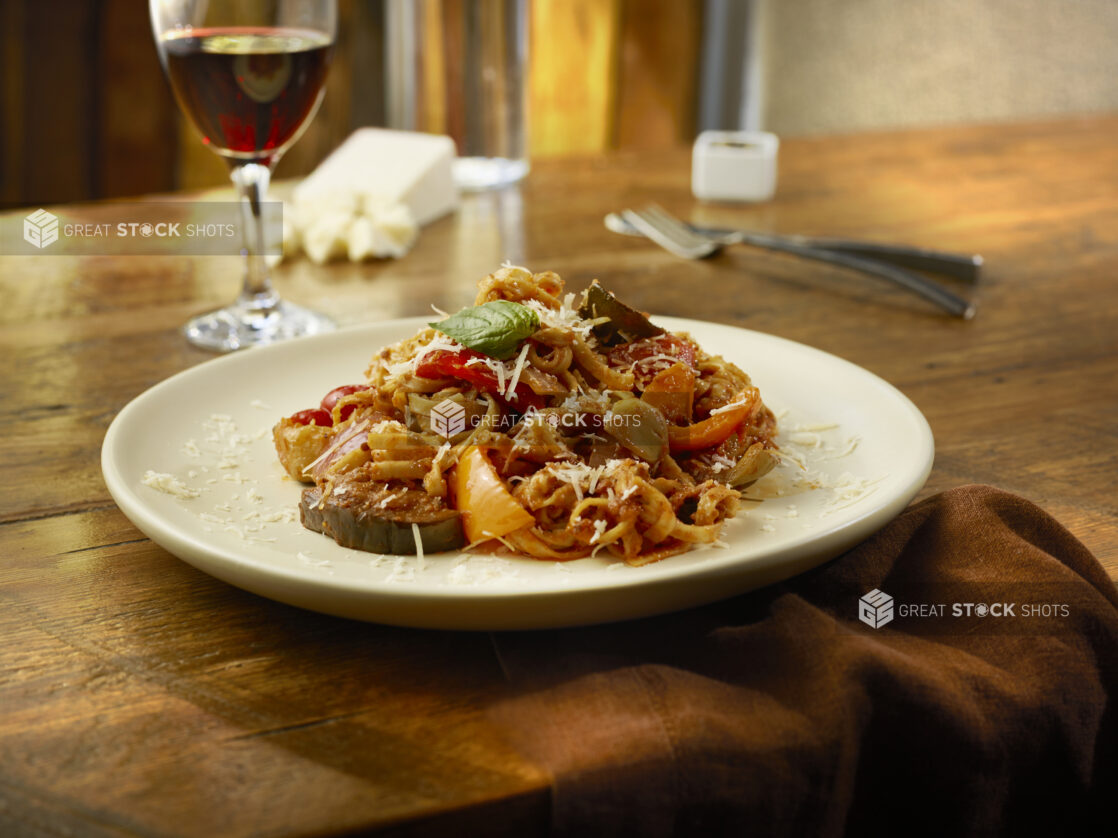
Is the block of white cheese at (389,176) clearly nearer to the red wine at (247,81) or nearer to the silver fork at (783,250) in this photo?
the silver fork at (783,250)

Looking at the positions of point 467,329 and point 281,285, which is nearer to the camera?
point 467,329

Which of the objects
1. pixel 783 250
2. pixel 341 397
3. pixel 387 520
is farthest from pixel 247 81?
pixel 783 250

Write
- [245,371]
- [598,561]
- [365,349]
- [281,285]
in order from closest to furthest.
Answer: [598,561]
[245,371]
[365,349]
[281,285]

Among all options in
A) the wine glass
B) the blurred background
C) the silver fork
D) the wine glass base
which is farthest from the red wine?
the blurred background

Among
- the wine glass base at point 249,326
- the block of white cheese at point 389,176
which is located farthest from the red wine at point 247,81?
the block of white cheese at point 389,176

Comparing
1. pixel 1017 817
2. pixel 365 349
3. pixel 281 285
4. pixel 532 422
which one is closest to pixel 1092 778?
pixel 1017 817

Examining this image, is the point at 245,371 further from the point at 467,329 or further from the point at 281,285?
the point at 281,285

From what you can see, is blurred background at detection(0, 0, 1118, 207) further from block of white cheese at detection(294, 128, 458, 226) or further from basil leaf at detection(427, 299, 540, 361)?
basil leaf at detection(427, 299, 540, 361)
